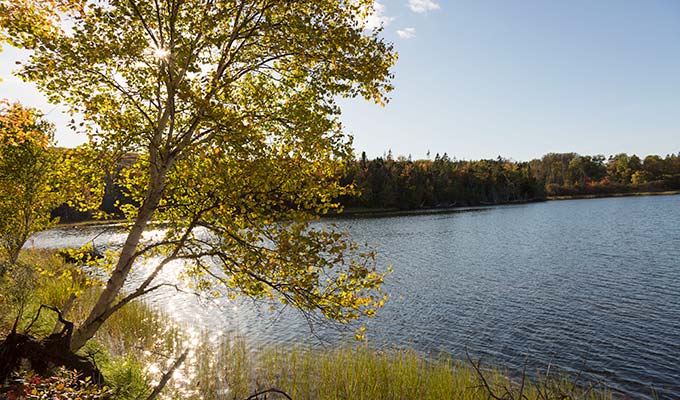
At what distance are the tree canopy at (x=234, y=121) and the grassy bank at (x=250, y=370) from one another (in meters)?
3.48

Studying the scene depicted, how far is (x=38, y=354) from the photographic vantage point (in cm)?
750

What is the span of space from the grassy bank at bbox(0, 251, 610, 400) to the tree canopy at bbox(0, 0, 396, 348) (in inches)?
137

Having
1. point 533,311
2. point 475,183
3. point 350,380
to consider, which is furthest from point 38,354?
point 475,183

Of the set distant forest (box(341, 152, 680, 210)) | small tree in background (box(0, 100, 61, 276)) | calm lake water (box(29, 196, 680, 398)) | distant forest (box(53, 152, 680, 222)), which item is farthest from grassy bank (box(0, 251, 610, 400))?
distant forest (box(341, 152, 680, 210))

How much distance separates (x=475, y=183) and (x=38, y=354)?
15987 cm

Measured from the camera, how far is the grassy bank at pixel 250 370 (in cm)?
1182

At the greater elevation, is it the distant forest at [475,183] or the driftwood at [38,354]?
the distant forest at [475,183]

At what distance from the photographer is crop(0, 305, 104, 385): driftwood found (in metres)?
6.96

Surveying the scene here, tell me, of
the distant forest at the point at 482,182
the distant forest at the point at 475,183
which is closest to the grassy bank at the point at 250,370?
the distant forest at the point at 475,183

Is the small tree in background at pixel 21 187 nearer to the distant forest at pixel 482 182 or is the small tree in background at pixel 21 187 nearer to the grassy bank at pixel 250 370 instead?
the grassy bank at pixel 250 370

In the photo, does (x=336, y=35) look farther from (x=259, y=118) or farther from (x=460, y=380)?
(x=460, y=380)

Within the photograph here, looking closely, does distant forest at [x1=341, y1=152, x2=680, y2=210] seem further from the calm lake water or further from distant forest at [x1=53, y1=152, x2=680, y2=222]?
the calm lake water

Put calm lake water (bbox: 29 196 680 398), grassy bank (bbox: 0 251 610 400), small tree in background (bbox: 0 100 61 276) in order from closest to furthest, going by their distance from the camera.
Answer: grassy bank (bbox: 0 251 610 400) < calm lake water (bbox: 29 196 680 398) < small tree in background (bbox: 0 100 61 276)

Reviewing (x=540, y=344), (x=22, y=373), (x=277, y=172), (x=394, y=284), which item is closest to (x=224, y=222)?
(x=277, y=172)
